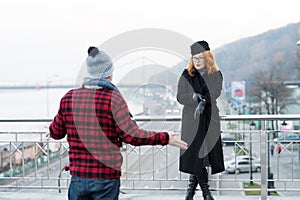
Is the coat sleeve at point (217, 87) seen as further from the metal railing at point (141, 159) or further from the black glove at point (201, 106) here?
the metal railing at point (141, 159)

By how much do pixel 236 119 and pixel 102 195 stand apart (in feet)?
6.33

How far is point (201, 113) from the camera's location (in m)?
2.94

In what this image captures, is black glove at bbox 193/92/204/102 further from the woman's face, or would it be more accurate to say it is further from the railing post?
the railing post

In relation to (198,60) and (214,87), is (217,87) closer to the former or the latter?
(214,87)

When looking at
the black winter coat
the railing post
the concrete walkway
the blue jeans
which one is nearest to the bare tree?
the concrete walkway

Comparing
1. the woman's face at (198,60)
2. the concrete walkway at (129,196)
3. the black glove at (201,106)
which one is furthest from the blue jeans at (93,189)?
the concrete walkway at (129,196)

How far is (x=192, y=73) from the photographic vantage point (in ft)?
9.85

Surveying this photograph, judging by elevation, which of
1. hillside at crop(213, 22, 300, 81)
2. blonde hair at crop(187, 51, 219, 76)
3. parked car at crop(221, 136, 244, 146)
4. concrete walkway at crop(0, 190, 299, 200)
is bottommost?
concrete walkway at crop(0, 190, 299, 200)

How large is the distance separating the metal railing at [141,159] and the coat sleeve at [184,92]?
61cm

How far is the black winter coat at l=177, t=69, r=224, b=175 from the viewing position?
9.71 ft

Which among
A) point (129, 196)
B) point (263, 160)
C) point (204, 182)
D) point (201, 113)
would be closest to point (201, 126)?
point (201, 113)

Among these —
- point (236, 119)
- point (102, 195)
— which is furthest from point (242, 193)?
point (102, 195)

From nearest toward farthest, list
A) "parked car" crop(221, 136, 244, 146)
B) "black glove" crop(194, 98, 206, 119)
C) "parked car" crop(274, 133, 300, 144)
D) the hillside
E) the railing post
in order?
"black glove" crop(194, 98, 206, 119) → the railing post → "parked car" crop(274, 133, 300, 144) → "parked car" crop(221, 136, 244, 146) → the hillside

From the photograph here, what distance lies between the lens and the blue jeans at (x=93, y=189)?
1.92m
